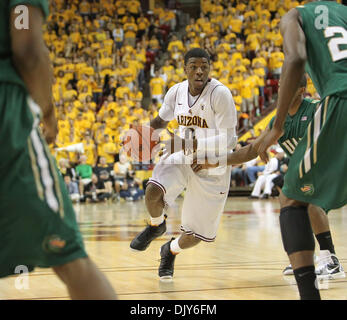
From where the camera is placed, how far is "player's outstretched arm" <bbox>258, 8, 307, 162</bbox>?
2.72m

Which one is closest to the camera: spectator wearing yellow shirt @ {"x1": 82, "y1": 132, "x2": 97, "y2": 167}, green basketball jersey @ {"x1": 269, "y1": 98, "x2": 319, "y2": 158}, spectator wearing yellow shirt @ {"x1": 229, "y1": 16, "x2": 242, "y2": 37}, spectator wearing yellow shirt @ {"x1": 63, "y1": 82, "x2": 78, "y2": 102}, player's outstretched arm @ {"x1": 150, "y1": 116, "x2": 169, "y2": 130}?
green basketball jersey @ {"x1": 269, "y1": 98, "x2": 319, "y2": 158}

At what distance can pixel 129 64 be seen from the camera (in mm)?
18703

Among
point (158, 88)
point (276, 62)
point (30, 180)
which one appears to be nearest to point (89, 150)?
point (158, 88)

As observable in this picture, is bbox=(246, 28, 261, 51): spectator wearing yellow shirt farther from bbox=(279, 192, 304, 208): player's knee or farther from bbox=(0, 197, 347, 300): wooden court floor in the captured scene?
bbox=(279, 192, 304, 208): player's knee

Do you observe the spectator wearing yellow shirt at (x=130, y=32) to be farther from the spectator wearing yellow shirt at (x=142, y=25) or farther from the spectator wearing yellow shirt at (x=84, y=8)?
the spectator wearing yellow shirt at (x=84, y=8)

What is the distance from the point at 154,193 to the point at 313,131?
97.2 inches

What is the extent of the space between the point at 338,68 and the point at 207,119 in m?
2.26

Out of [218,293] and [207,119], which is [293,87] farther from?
[207,119]

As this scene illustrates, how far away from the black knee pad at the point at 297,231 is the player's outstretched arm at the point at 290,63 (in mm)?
392

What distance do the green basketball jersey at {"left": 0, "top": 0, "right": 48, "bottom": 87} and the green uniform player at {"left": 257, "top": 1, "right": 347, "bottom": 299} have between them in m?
1.31

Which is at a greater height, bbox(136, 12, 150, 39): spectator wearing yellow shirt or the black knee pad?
bbox(136, 12, 150, 39): spectator wearing yellow shirt

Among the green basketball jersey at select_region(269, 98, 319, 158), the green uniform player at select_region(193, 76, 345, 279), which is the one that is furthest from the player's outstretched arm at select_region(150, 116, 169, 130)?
the green basketball jersey at select_region(269, 98, 319, 158)

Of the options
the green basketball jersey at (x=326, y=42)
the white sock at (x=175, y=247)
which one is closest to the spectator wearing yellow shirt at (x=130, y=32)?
the white sock at (x=175, y=247)
